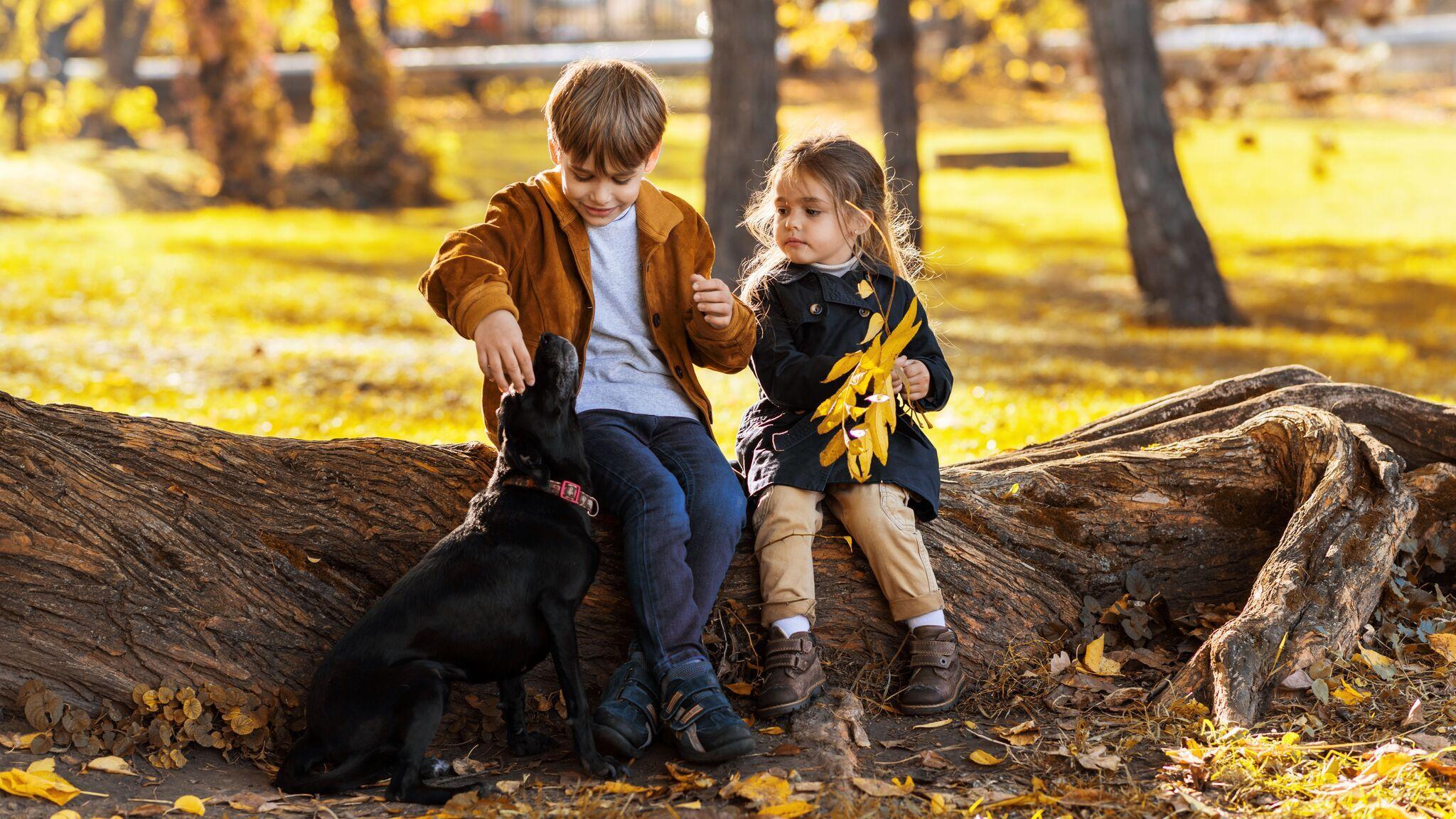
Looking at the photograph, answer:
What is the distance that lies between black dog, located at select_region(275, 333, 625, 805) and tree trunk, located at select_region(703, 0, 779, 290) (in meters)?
8.24

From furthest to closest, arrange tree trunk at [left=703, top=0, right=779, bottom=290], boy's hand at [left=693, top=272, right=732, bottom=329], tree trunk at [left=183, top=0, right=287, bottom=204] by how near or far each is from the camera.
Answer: tree trunk at [left=183, top=0, right=287, bottom=204], tree trunk at [left=703, top=0, right=779, bottom=290], boy's hand at [left=693, top=272, right=732, bottom=329]

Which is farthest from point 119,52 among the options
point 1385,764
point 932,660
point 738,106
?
point 1385,764

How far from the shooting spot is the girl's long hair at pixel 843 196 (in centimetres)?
412

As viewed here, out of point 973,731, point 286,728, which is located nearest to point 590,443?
point 286,728

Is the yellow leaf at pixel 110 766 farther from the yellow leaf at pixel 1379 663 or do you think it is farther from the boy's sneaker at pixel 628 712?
the yellow leaf at pixel 1379 663

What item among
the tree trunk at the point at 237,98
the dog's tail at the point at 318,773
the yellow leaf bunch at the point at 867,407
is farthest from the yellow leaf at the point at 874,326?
the tree trunk at the point at 237,98

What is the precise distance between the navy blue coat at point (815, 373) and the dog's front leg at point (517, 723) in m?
0.96

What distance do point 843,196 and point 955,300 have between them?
39.7 feet

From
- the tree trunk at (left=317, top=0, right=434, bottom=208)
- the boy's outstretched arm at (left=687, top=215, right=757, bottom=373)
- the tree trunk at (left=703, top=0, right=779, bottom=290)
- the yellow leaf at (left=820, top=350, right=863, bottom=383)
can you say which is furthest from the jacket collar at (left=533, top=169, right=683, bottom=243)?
the tree trunk at (left=317, top=0, right=434, bottom=208)

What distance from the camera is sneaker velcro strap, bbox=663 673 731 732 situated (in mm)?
3572

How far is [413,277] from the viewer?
1636 cm

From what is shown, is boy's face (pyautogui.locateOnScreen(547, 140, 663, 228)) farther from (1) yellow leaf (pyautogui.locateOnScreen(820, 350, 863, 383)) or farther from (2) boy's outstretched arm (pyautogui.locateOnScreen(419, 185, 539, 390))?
(1) yellow leaf (pyautogui.locateOnScreen(820, 350, 863, 383))

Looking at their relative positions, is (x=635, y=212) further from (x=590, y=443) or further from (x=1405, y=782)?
(x=1405, y=782)

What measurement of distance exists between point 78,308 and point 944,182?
17693mm
